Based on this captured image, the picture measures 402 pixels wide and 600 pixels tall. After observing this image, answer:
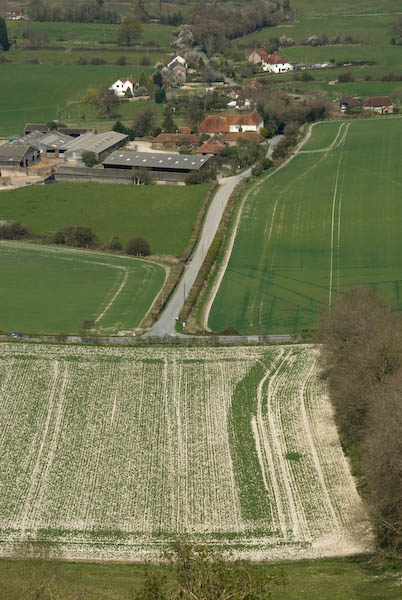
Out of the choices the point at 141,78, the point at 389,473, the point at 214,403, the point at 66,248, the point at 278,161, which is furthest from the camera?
the point at 141,78

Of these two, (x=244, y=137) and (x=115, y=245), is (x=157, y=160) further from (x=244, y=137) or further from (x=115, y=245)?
(x=115, y=245)

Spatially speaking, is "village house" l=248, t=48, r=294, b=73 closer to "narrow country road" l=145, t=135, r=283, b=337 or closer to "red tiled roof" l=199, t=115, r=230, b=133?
"red tiled roof" l=199, t=115, r=230, b=133

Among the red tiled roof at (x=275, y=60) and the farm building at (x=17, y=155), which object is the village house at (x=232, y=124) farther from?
the red tiled roof at (x=275, y=60)

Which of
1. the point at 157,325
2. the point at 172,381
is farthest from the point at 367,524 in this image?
the point at 157,325

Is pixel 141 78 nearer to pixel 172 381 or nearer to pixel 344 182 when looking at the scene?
pixel 344 182

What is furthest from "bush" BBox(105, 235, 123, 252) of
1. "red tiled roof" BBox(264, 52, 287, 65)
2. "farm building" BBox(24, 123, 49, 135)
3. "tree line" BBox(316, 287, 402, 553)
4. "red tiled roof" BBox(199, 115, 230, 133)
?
"red tiled roof" BBox(264, 52, 287, 65)
